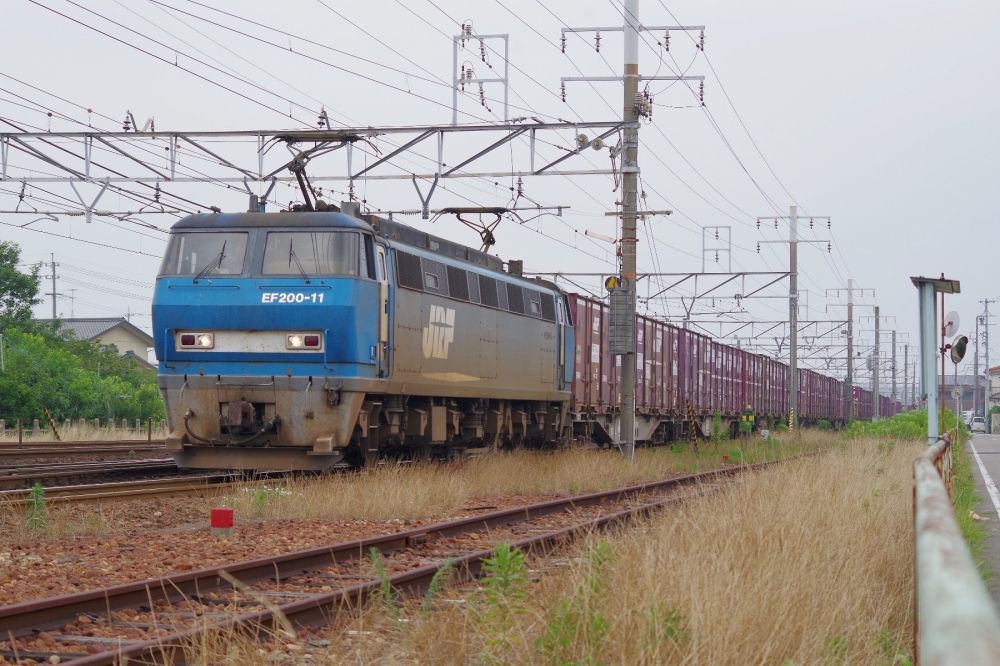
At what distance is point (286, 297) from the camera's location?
13891 millimetres

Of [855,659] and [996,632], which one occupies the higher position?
[996,632]

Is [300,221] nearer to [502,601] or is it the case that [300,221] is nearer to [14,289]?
[502,601]

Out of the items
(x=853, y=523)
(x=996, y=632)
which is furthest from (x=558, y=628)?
(x=853, y=523)

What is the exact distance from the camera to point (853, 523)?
29.3 ft

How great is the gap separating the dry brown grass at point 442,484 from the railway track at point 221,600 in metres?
1.84

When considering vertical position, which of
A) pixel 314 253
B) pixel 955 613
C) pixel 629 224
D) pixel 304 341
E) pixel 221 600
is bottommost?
pixel 221 600

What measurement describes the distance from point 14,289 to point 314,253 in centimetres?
4521

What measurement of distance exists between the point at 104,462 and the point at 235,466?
6.50 m

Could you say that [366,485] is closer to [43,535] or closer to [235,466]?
[235,466]

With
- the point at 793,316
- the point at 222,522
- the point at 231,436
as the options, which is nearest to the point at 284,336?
the point at 231,436

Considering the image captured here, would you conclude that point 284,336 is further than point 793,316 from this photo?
No

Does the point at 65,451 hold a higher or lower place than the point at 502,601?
lower

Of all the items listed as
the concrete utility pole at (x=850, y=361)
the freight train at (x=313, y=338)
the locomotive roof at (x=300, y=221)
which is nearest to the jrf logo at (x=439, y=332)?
the freight train at (x=313, y=338)

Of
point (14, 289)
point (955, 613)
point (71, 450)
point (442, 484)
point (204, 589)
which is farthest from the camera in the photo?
point (14, 289)
